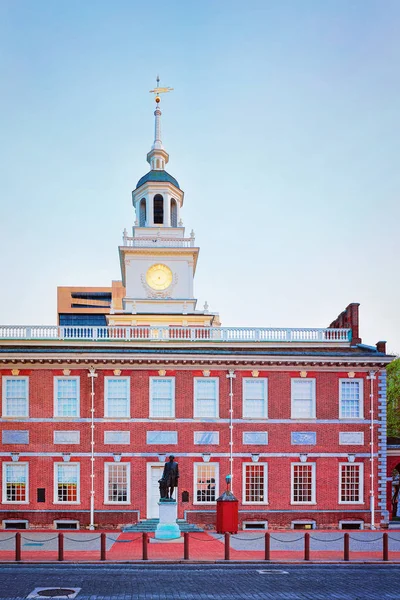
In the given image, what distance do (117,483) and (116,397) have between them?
12.8 feet

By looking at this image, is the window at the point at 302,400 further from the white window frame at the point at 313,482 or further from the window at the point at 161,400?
the window at the point at 161,400

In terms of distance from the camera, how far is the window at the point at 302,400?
3350cm

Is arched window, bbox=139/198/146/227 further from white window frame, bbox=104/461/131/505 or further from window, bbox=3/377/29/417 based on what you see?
white window frame, bbox=104/461/131/505

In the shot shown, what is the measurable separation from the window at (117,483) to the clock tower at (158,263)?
13.0 m

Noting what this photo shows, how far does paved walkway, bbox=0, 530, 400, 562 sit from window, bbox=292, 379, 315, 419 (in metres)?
5.45

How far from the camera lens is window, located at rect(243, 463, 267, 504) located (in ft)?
107

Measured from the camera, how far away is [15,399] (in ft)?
107

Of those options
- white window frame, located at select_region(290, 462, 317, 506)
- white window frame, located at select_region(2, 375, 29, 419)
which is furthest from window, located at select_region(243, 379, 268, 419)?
white window frame, located at select_region(2, 375, 29, 419)

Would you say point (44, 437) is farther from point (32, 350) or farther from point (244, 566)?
point (244, 566)

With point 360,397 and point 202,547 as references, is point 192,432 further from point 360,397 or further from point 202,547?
point 360,397

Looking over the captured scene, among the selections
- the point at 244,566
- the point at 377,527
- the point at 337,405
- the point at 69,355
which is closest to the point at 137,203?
the point at 69,355

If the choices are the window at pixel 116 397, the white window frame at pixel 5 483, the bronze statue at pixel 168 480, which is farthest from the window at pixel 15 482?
the bronze statue at pixel 168 480

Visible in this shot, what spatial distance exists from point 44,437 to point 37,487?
226 centimetres

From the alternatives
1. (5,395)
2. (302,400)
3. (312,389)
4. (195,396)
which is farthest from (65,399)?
(312,389)
